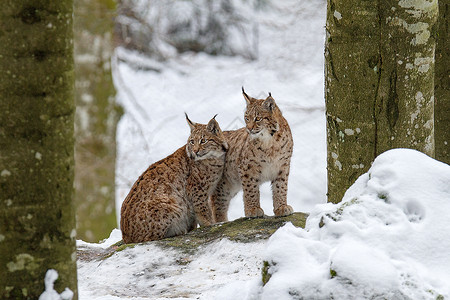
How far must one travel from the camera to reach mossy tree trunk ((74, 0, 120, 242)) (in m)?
8.12

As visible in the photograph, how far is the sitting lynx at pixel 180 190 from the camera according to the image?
4875 mm

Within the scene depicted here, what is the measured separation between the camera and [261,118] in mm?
5000

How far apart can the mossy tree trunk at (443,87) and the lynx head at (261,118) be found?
1.29 metres

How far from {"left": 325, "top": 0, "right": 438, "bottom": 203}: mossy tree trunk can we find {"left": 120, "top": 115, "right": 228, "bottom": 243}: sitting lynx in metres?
1.84

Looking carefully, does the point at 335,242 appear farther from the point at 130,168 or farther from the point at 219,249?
the point at 130,168

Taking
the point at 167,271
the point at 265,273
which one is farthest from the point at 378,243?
the point at 167,271

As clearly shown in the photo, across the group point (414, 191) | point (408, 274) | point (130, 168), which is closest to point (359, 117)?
point (414, 191)

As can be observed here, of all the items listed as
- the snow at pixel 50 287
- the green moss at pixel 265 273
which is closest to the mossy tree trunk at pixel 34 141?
the snow at pixel 50 287

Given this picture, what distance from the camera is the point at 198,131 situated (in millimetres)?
5355

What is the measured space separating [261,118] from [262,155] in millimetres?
277

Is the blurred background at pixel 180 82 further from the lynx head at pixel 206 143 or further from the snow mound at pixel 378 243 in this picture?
the snow mound at pixel 378 243

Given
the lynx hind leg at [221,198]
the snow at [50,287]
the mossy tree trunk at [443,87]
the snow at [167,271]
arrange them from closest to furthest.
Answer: the snow at [50,287]
the snow at [167,271]
the mossy tree trunk at [443,87]
the lynx hind leg at [221,198]

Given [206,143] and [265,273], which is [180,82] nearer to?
[206,143]

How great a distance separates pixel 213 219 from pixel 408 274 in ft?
10.5
